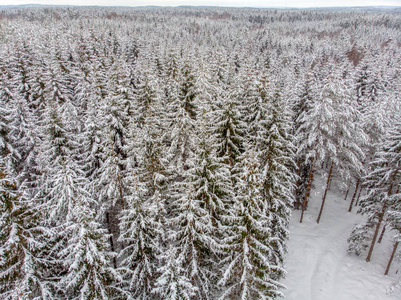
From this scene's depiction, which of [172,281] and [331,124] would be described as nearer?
[172,281]

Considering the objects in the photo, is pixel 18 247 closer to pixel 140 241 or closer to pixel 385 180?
pixel 140 241

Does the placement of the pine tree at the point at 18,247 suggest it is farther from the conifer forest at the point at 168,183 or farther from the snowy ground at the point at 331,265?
the snowy ground at the point at 331,265

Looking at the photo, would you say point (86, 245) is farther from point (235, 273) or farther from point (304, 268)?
point (304, 268)

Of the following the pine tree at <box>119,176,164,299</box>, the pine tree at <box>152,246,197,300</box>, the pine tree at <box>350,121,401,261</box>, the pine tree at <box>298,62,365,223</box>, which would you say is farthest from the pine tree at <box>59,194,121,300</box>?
the pine tree at <box>350,121,401,261</box>

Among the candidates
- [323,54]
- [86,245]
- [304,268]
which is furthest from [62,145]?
[323,54]

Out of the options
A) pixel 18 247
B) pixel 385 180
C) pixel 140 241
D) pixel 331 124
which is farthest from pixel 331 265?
pixel 18 247

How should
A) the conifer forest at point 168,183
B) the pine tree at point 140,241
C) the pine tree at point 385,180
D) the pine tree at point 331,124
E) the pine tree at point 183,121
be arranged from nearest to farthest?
the conifer forest at point 168,183 < the pine tree at point 140,241 < the pine tree at point 385,180 < the pine tree at point 183,121 < the pine tree at point 331,124

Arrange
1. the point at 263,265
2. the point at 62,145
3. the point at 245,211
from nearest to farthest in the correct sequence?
the point at 245,211, the point at 263,265, the point at 62,145

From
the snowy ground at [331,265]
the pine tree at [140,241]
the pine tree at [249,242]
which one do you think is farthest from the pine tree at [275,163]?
the pine tree at [140,241]
